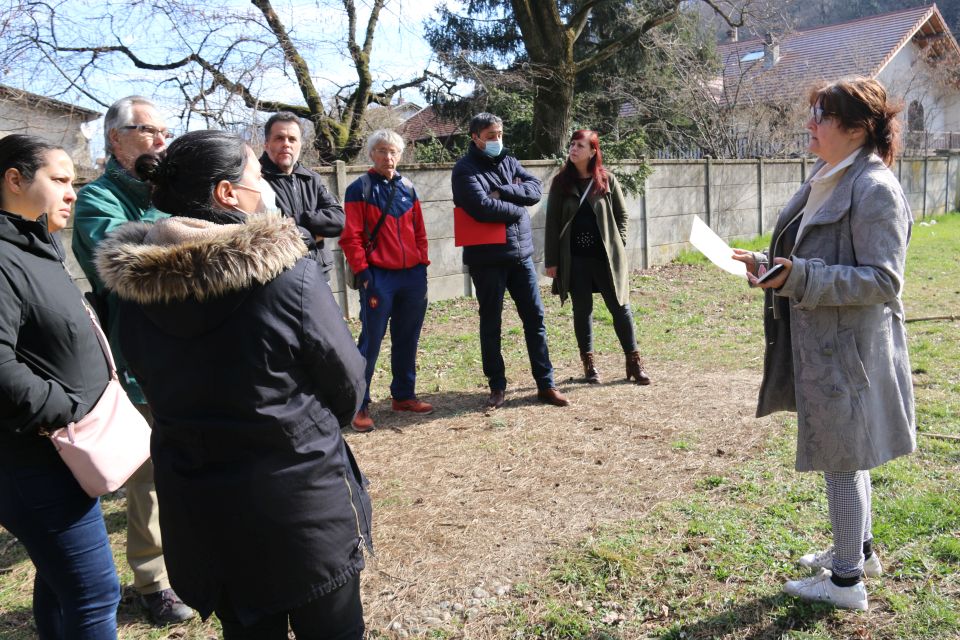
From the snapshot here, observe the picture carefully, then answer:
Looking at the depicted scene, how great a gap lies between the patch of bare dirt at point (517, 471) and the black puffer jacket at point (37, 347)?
4.65 feet

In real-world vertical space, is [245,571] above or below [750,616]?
above

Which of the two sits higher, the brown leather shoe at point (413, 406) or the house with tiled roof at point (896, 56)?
the house with tiled roof at point (896, 56)

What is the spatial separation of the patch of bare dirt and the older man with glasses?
0.83 meters

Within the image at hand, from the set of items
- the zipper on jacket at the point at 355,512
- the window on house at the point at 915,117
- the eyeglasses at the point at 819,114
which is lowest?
the zipper on jacket at the point at 355,512

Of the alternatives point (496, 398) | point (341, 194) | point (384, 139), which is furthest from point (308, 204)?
point (341, 194)

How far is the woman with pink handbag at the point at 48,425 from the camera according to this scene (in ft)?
6.75

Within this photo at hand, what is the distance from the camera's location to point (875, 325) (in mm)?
2562

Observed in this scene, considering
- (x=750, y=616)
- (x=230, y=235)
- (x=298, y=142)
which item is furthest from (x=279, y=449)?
(x=298, y=142)

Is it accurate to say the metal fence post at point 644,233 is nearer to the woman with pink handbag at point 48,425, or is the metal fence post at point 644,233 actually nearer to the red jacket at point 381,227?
the red jacket at point 381,227

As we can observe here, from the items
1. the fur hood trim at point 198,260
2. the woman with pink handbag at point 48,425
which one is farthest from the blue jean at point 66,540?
the fur hood trim at point 198,260

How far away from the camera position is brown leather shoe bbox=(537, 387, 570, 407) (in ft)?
17.7

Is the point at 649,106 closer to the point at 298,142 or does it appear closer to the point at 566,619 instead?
the point at 298,142

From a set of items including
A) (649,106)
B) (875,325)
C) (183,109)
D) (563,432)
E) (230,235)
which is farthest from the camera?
(649,106)

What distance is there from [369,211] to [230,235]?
3.50m
